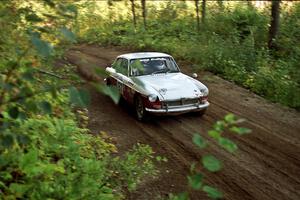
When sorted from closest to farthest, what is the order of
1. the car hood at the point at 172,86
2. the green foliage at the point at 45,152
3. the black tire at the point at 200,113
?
the green foliage at the point at 45,152 < the car hood at the point at 172,86 < the black tire at the point at 200,113

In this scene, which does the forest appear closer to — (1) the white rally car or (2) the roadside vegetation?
(2) the roadside vegetation

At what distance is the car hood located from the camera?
887 centimetres

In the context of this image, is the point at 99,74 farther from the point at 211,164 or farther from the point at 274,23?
the point at 274,23

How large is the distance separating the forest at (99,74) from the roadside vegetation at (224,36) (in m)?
0.05

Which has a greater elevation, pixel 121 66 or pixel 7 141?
pixel 7 141

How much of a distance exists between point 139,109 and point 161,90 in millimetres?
912

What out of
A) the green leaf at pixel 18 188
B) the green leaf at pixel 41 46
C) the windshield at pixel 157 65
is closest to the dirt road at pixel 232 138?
the windshield at pixel 157 65

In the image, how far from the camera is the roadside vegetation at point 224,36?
39.7 feet

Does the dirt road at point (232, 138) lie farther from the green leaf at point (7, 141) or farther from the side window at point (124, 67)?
the green leaf at point (7, 141)

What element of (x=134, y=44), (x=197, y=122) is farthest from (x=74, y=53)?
(x=197, y=122)

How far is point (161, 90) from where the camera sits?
8883 mm

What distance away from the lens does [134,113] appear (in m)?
10.2

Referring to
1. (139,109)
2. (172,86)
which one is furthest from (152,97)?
(139,109)

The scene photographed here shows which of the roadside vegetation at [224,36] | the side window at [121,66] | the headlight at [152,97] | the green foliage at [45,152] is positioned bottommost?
the roadside vegetation at [224,36]
